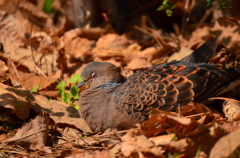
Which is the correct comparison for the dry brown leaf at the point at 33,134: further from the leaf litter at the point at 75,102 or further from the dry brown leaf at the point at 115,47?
the dry brown leaf at the point at 115,47

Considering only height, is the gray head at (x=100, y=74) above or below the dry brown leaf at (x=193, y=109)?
above

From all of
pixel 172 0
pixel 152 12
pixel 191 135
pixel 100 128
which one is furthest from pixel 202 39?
pixel 191 135

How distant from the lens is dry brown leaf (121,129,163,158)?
9.83ft

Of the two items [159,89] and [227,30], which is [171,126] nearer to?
[159,89]

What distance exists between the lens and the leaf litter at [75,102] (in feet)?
10.1

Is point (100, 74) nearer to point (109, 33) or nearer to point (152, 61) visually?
point (152, 61)

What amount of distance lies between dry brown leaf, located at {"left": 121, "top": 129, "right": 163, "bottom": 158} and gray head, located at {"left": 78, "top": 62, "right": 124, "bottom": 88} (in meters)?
1.24

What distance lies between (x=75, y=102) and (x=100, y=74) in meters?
0.76

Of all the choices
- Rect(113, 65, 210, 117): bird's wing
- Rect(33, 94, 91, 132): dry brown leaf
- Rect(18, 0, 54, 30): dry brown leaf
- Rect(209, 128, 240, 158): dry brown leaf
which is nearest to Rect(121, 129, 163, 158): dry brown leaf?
Rect(209, 128, 240, 158): dry brown leaf

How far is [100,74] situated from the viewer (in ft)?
14.3

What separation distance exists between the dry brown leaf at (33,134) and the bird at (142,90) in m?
0.52

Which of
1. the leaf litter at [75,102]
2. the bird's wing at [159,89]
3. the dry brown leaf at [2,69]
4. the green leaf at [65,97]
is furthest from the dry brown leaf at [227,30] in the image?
the dry brown leaf at [2,69]

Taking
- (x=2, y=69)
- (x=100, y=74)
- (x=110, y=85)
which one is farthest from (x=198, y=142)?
(x=2, y=69)

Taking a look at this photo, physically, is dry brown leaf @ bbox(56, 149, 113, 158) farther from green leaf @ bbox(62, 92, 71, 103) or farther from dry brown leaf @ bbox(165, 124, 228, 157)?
green leaf @ bbox(62, 92, 71, 103)
